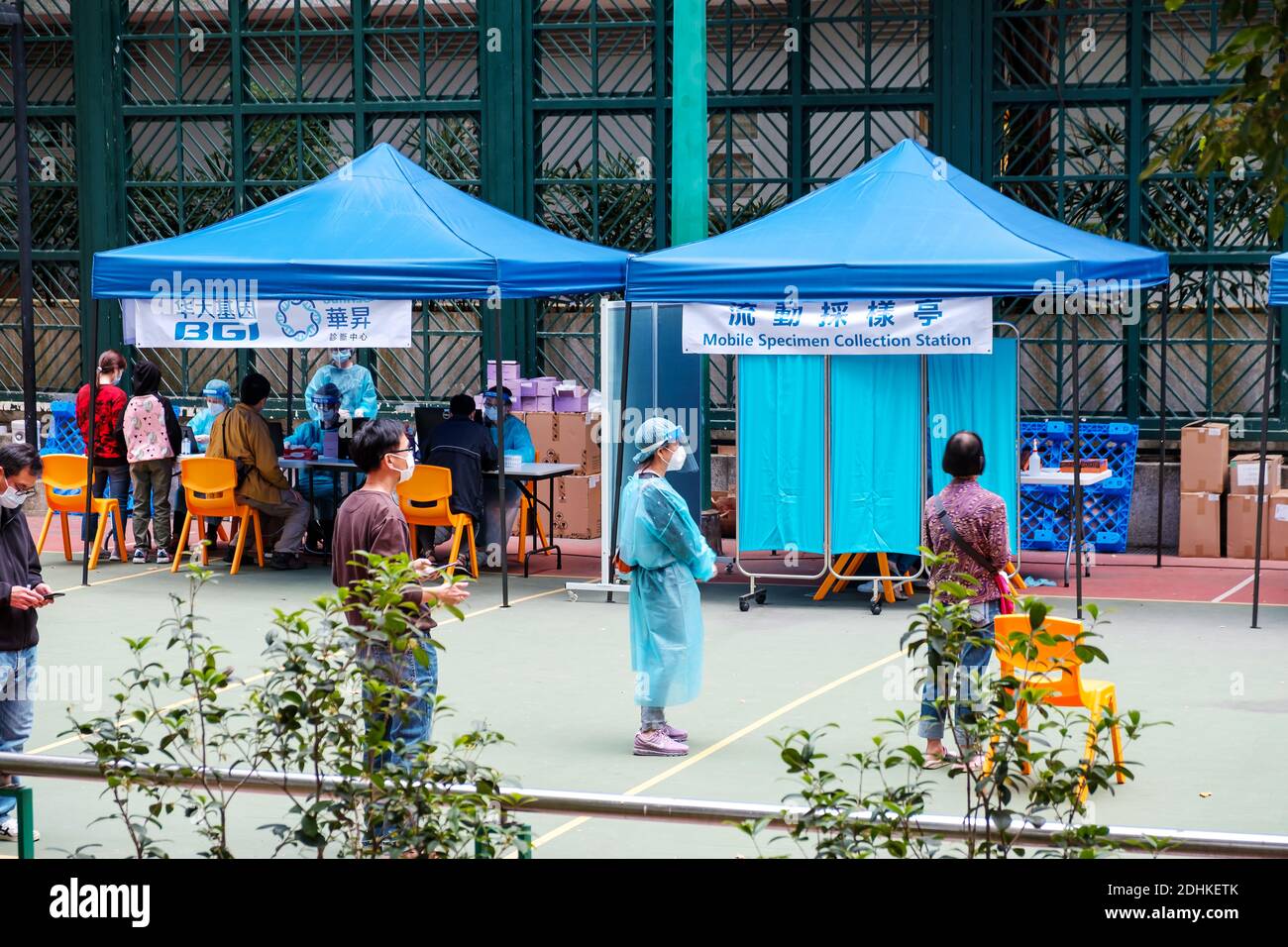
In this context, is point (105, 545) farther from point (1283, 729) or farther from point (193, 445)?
point (1283, 729)

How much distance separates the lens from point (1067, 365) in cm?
1619

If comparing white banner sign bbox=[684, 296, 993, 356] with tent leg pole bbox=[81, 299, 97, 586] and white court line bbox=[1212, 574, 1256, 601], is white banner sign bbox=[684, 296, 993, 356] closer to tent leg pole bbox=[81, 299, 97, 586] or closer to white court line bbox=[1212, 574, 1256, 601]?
white court line bbox=[1212, 574, 1256, 601]

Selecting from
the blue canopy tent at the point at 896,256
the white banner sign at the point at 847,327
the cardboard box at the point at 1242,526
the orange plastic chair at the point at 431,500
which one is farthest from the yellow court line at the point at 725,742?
the cardboard box at the point at 1242,526

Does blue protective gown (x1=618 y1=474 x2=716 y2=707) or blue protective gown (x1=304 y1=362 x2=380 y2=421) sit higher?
blue protective gown (x1=304 y1=362 x2=380 y2=421)

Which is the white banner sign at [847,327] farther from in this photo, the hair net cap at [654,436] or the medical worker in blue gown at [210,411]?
the medical worker in blue gown at [210,411]

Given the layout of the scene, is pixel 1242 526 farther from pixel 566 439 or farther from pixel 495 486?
pixel 495 486

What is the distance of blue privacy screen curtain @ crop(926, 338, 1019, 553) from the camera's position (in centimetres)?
1259

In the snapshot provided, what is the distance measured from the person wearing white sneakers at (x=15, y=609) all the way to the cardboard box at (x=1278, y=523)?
36.2 ft

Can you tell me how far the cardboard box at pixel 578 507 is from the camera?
53.7 feet

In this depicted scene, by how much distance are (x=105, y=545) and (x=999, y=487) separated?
28.1 feet

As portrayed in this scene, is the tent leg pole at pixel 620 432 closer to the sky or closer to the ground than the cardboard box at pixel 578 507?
closer to the sky

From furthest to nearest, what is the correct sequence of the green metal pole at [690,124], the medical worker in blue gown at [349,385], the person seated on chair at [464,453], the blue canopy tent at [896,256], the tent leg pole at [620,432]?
the medical worker in blue gown at [349,385], the green metal pole at [690,124], the person seated on chair at [464,453], the tent leg pole at [620,432], the blue canopy tent at [896,256]

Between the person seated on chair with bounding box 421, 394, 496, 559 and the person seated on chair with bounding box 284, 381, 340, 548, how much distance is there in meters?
1.49

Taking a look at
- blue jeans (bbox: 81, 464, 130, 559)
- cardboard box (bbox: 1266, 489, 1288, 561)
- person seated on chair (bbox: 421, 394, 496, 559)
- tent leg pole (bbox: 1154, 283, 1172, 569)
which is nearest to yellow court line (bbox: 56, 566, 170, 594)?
blue jeans (bbox: 81, 464, 130, 559)
